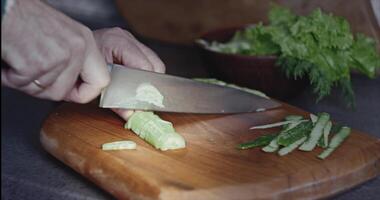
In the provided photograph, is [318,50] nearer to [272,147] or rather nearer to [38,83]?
[272,147]

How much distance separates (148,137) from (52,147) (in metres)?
0.20

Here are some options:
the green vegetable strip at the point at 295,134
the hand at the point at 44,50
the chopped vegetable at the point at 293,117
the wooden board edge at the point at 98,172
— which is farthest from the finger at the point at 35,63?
the chopped vegetable at the point at 293,117

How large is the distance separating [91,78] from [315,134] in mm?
460

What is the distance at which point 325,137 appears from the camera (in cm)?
130

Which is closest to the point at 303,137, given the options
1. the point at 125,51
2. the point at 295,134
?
the point at 295,134

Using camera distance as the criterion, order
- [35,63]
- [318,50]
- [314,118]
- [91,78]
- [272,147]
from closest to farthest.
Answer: [35,63], [91,78], [272,147], [314,118], [318,50]

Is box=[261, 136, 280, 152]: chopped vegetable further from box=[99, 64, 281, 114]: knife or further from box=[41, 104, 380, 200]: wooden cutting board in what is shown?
box=[99, 64, 281, 114]: knife

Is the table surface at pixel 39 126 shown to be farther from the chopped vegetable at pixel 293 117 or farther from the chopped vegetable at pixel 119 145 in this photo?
the chopped vegetable at pixel 293 117

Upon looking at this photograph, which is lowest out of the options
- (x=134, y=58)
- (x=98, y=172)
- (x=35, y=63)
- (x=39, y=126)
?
(x=39, y=126)

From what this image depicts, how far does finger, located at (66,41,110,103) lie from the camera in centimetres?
112

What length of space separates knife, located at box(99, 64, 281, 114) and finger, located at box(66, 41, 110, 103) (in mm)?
89

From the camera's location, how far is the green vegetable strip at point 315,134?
1266 millimetres

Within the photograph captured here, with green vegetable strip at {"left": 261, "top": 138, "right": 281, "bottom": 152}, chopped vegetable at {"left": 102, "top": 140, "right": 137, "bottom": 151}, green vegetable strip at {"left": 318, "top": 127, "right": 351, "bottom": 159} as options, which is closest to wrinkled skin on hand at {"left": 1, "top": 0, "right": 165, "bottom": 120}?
chopped vegetable at {"left": 102, "top": 140, "right": 137, "bottom": 151}

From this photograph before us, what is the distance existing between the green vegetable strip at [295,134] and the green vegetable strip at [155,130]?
0.19 meters
